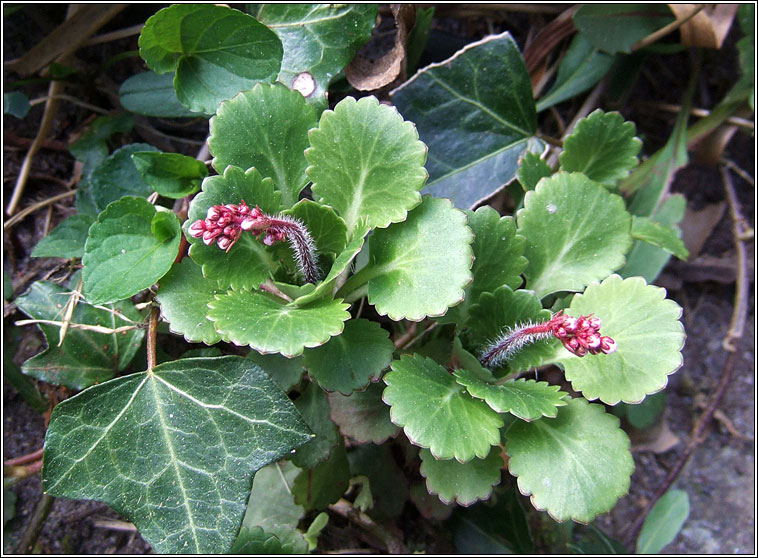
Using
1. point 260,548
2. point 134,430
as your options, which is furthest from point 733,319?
point 134,430

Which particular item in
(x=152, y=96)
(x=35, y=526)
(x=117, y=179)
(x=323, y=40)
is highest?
(x=323, y=40)

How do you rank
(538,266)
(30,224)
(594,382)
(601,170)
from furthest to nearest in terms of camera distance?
(30,224) → (601,170) → (538,266) → (594,382)

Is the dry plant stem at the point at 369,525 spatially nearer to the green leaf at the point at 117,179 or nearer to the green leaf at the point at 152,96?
the green leaf at the point at 117,179

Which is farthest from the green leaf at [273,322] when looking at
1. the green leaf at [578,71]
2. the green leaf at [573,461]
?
the green leaf at [578,71]

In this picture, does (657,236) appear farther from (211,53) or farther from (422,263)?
A: (211,53)

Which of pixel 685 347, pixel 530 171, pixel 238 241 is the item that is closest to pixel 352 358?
pixel 238 241

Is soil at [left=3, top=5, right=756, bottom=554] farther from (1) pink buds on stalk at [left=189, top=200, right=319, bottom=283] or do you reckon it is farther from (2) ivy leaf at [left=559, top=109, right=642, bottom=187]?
(1) pink buds on stalk at [left=189, top=200, right=319, bottom=283]

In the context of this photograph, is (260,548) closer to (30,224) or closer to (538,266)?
(538,266)
